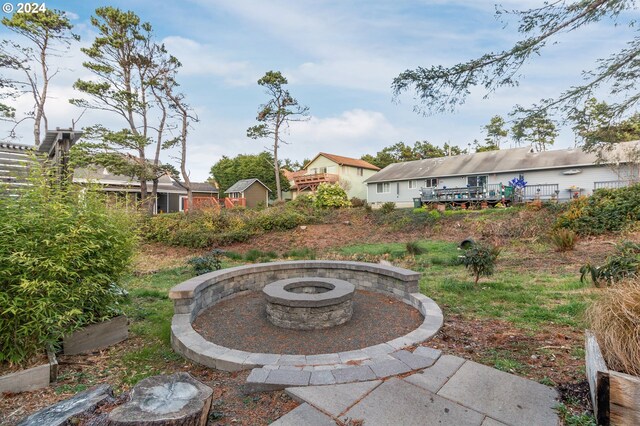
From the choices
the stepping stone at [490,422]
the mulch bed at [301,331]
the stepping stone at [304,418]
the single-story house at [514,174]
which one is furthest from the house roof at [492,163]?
the stepping stone at [304,418]

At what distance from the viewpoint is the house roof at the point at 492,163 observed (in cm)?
1722

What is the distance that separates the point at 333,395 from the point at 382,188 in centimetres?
2344

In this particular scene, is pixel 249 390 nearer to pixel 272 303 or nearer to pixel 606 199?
pixel 272 303

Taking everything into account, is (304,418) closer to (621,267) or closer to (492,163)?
(621,267)

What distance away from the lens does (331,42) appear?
23.3 feet

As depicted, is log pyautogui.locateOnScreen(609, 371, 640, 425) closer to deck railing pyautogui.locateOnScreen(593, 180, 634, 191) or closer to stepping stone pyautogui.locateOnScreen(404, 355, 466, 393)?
stepping stone pyautogui.locateOnScreen(404, 355, 466, 393)

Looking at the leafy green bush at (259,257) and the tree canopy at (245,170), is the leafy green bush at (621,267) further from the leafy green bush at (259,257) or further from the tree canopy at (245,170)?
the tree canopy at (245,170)

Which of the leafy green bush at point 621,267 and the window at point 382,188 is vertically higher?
the window at point 382,188

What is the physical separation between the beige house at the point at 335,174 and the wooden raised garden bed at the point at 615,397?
2441 cm

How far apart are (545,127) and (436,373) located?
486cm

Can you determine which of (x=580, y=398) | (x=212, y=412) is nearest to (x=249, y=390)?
(x=212, y=412)

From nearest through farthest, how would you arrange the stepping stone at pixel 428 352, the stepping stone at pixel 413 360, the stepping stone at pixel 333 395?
the stepping stone at pixel 333 395 → the stepping stone at pixel 413 360 → the stepping stone at pixel 428 352

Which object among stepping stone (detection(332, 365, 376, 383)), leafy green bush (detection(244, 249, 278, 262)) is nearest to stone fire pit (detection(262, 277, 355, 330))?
stepping stone (detection(332, 365, 376, 383))

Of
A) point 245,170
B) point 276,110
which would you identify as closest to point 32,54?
point 276,110
